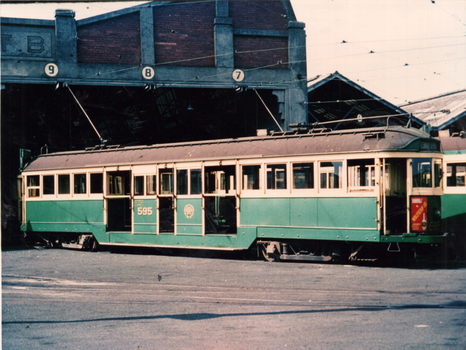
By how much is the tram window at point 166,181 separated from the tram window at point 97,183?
7.89 ft

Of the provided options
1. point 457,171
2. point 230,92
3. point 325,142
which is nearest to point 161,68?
point 230,92

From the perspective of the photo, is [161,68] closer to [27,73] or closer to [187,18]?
[187,18]

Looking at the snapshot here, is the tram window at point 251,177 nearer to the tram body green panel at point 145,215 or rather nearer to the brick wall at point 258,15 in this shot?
the tram body green panel at point 145,215

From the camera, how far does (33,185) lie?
1892 centimetres

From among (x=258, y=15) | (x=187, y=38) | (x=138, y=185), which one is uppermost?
(x=258, y=15)

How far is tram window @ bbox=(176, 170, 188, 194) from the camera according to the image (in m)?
15.2

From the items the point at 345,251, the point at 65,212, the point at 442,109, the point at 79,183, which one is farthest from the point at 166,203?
the point at 442,109

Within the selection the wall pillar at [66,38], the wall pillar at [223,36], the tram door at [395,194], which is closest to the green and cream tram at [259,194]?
the tram door at [395,194]

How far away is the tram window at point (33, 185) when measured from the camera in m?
18.8

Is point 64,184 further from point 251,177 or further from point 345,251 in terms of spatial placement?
point 345,251

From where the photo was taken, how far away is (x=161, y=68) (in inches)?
810

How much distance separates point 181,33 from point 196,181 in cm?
792

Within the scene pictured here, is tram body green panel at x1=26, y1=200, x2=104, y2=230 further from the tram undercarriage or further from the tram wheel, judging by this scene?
the tram undercarriage

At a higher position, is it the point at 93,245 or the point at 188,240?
the point at 188,240
